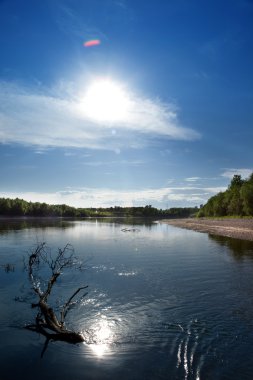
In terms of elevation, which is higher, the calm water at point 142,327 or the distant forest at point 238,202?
the distant forest at point 238,202

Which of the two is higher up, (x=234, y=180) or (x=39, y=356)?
(x=234, y=180)

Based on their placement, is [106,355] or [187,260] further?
[187,260]

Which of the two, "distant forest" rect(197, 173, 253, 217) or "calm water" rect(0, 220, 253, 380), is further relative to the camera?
"distant forest" rect(197, 173, 253, 217)

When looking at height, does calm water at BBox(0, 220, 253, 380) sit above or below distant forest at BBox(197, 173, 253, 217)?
below

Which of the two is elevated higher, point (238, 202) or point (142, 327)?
point (238, 202)

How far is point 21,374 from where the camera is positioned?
546 inches

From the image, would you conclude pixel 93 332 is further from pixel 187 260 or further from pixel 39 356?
pixel 187 260

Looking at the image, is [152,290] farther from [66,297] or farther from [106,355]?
[106,355]

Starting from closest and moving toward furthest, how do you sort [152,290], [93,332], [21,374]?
[21,374], [93,332], [152,290]

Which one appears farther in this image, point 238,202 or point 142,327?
point 238,202

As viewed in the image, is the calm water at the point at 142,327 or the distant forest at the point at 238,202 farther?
the distant forest at the point at 238,202

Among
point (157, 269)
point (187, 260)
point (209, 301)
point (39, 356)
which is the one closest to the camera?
point (39, 356)

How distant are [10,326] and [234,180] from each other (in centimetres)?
16945

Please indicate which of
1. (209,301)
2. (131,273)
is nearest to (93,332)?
(209,301)
